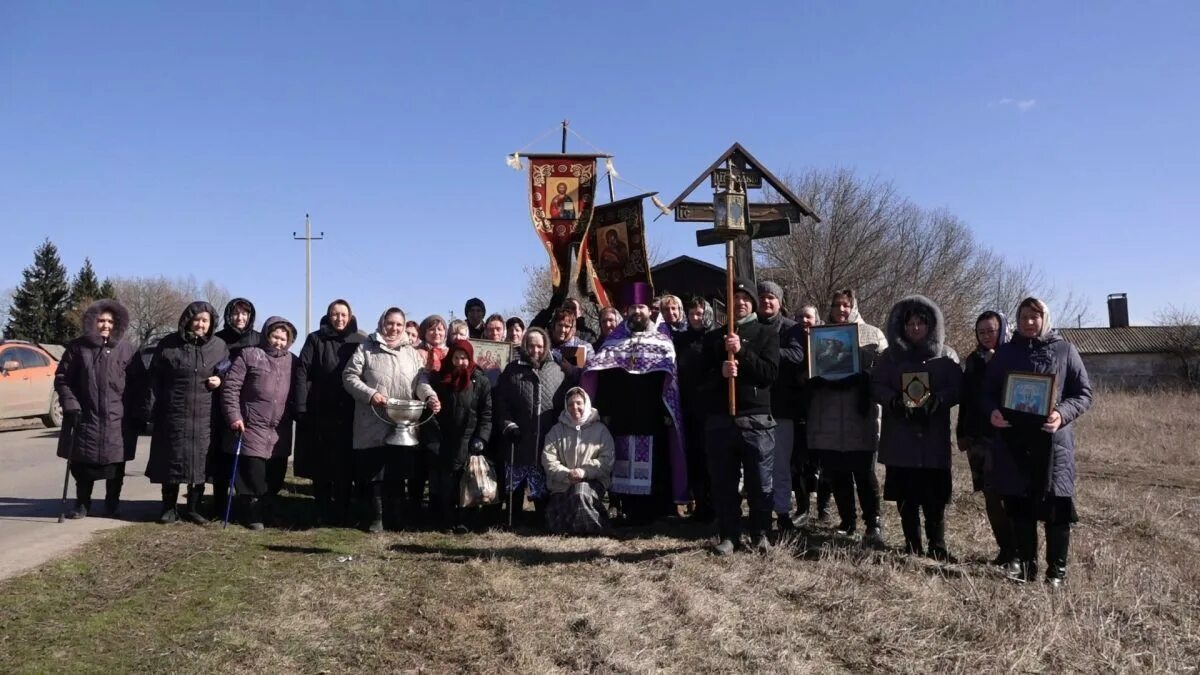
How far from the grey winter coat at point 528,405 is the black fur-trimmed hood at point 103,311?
136 inches

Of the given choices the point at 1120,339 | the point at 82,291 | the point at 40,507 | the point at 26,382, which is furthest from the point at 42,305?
the point at 1120,339

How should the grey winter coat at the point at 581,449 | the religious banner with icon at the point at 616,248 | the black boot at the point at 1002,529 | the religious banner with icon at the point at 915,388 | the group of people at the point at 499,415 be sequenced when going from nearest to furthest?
the black boot at the point at 1002,529 < the religious banner with icon at the point at 915,388 < the group of people at the point at 499,415 < the grey winter coat at the point at 581,449 < the religious banner with icon at the point at 616,248

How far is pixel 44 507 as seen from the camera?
8.23 m

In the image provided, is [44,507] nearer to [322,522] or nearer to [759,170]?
[322,522]

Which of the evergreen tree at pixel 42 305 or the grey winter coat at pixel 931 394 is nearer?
the grey winter coat at pixel 931 394

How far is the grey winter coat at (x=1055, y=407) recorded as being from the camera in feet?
17.5

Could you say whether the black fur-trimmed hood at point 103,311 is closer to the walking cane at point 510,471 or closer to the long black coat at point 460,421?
the long black coat at point 460,421

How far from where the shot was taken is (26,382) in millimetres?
16656

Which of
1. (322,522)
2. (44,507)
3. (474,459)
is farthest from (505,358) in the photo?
(44,507)

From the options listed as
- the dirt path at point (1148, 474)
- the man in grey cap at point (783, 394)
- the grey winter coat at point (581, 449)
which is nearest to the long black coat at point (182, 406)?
the grey winter coat at point (581, 449)

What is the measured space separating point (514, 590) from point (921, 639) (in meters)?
2.33

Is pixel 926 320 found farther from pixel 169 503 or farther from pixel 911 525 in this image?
pixel 169 503

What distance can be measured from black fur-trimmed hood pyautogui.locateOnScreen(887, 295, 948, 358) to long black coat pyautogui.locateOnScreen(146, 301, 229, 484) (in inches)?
221

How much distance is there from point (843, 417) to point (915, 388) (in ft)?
2.32
